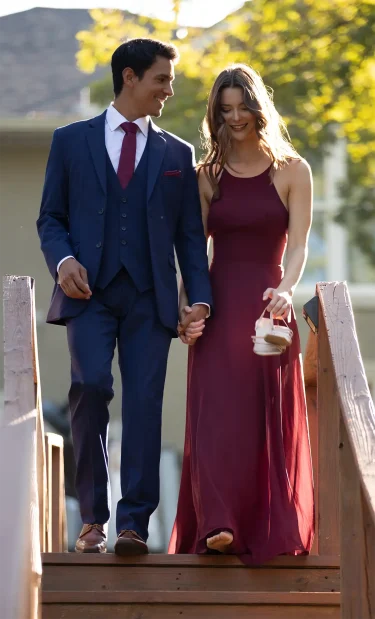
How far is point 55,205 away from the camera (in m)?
5.99

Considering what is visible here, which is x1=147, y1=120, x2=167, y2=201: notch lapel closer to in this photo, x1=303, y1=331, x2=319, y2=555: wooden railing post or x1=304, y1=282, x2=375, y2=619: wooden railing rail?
x1=304, y1=282, x2=375, y2=619: wooden railing rail

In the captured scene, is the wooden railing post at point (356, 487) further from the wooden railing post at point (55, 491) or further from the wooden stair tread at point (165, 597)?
the wooden railing post at point (55, 491)

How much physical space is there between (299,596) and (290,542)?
1.73 feet

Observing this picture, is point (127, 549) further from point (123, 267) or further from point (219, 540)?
point (123, 267)

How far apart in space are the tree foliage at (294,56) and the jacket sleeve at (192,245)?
27.1 ft

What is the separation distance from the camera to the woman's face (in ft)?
19.7

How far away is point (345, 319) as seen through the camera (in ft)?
17.4

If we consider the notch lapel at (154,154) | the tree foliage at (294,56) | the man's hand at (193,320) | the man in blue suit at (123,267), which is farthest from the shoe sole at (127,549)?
the tree foliage at (294,56)

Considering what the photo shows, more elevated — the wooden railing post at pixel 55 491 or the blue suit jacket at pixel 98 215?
the blue suit jacket at pixel 98 215

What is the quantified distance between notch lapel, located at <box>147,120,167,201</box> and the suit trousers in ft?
1.20

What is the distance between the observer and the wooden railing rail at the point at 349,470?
431 centimetres

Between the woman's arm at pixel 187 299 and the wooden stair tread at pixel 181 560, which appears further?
the woman's arm at pixel 187 299

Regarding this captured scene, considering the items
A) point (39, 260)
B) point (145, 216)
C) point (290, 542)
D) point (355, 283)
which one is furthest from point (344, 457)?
point (355, 283)

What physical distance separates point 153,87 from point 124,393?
46.8 inches
